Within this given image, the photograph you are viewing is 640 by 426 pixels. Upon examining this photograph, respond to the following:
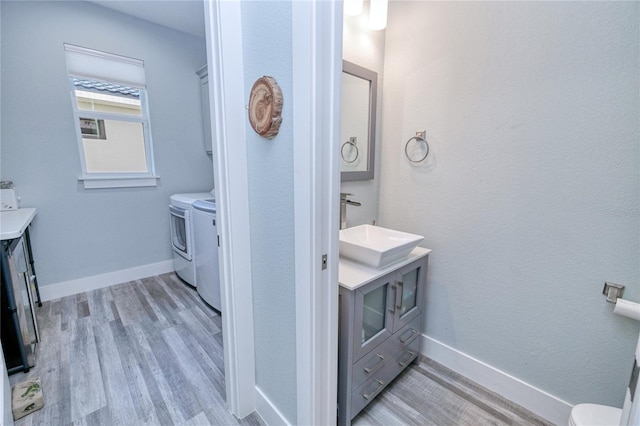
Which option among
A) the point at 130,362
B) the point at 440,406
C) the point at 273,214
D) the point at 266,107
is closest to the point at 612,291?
the point at 440,406

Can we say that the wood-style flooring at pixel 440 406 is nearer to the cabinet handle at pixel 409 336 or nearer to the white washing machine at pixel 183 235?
the cabinet handle at pixel 409 336

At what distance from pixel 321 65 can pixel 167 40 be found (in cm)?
290

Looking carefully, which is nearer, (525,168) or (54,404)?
(525,168)

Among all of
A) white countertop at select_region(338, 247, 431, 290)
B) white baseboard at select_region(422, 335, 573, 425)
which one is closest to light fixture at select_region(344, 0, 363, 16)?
white countertop at select_region(338, 247, 431, 290)

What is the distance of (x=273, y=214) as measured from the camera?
111 centimetres

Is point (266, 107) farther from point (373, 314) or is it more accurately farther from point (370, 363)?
point (370, 363)

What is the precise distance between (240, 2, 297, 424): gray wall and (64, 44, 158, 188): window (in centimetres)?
230

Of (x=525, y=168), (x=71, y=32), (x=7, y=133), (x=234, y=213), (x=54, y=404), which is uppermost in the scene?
(x=71, y=32)

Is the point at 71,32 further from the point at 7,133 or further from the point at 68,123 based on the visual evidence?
the point at 7,133

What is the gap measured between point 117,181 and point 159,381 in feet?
6.56

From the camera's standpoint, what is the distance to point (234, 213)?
1.21 m

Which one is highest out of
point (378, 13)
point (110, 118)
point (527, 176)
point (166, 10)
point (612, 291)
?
point (166, 10)

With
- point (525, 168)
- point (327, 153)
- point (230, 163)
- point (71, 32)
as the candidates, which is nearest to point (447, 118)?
point (525, 168)

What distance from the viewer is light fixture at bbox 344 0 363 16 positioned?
60.7 inches
